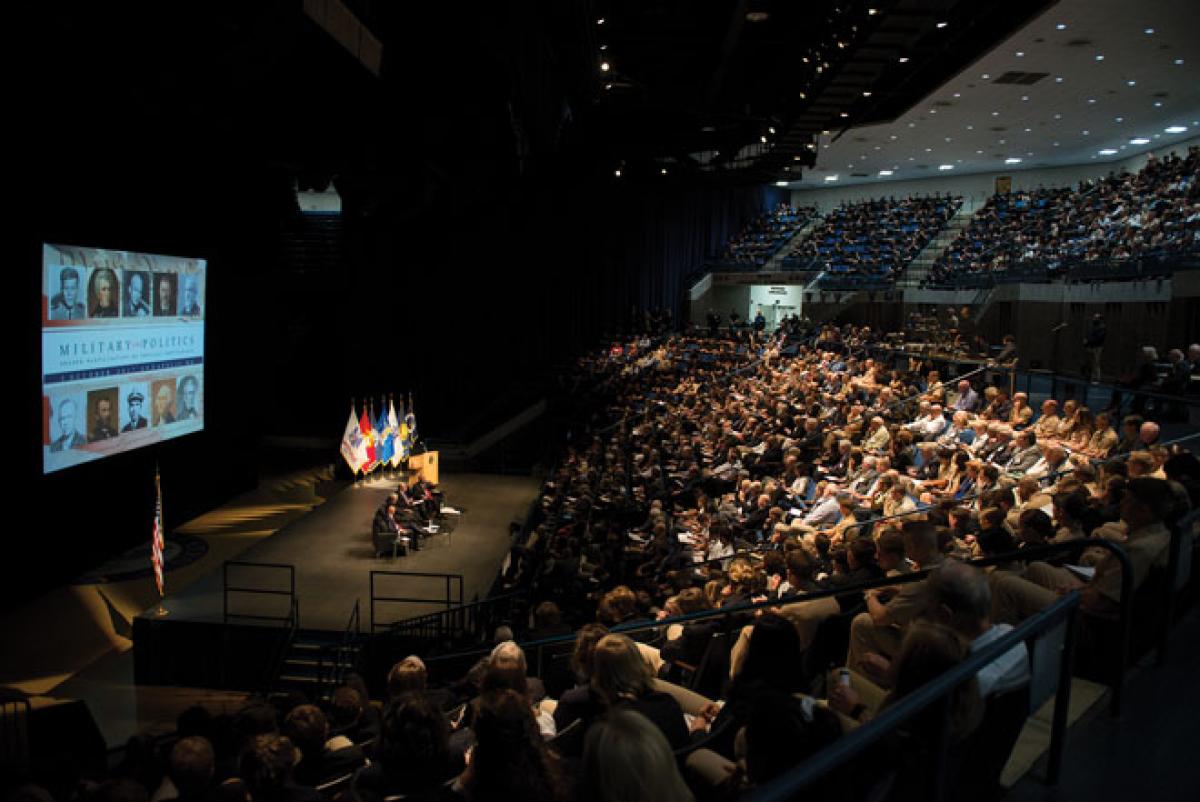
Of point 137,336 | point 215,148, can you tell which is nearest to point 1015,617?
point 137,336

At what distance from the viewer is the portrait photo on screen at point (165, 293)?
12812 mm

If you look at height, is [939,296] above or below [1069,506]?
above

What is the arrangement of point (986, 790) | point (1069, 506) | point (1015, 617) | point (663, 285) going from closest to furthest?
1. point (986, 790)
2. point (1015, 617)
3. point (1069, 506)
4. point (663, 285)

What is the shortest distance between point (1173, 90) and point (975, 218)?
10692mm

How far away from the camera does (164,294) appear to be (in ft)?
42.9

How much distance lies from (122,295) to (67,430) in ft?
6.74

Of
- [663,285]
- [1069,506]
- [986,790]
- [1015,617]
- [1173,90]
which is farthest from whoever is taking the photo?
[663,285]

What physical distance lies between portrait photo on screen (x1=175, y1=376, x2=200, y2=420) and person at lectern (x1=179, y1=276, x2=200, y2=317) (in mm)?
1069

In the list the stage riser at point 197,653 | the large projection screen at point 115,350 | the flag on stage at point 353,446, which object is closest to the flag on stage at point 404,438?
the flag on stage at point 353,446

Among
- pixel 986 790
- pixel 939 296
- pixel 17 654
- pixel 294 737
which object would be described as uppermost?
pixel 939 296

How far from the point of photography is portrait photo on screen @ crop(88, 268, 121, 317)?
11.2m

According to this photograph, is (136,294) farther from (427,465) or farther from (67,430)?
(427,465)

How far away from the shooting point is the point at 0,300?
9930 millimetres

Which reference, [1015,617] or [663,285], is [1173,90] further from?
[1015,617]
